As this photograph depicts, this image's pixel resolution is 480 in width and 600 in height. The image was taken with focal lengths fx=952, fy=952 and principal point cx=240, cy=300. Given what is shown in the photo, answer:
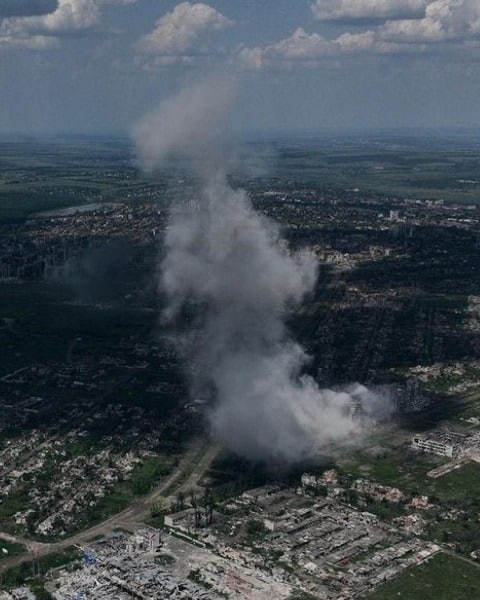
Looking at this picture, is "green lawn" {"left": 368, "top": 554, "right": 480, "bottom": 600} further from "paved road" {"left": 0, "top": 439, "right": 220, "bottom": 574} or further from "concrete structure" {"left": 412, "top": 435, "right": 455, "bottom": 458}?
"concrete structure" {"left": 412, "top": 435, "right": 455, "bottom": 458}

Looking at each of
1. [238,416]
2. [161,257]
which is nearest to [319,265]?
[161,257]

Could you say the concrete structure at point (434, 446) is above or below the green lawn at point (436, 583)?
above

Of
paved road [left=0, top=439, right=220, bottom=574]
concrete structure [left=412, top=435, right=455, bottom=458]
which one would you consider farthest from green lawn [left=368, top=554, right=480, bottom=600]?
concrete structure [left=412, top=435, right=455, bottom=458]

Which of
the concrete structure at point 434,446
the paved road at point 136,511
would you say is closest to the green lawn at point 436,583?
the paved road at point 136,511

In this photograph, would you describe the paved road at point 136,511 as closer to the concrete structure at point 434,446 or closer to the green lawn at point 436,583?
the concrete structure at point 434,446

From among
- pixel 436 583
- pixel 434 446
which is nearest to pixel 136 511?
pixel 436 583
